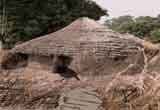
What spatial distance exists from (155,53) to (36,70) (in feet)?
7.04

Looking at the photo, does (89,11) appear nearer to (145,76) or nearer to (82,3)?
(82,3)

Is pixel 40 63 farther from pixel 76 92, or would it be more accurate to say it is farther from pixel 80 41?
pixel 76 92

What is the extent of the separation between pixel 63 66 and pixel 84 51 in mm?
496

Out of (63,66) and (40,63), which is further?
(40,63)

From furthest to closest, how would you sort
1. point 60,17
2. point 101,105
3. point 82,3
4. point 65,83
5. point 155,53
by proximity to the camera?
point 82,3 < point 60,17 < point 155,53 < point 65,83 < point 101,105

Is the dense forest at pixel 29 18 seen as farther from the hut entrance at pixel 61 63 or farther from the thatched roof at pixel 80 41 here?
the hut entrance at pixel 61 63

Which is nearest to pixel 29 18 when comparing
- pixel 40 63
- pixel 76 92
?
pixel 40 63

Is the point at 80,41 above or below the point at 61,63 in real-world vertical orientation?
above

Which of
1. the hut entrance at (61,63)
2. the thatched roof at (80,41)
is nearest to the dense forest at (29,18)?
the thatched roof at (80,41)

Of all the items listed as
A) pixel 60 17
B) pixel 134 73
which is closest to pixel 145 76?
pixel 134 73

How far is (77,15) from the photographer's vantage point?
20.7 meters

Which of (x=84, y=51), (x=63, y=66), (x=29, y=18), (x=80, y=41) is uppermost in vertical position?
(x=29, y=18)

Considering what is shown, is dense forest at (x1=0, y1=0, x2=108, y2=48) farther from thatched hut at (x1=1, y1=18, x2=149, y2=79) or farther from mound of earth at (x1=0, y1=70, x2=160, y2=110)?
mound of earth at (x1=0, y1=70, x2=160, y2=110)

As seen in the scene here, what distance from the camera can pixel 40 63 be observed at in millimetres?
6766
